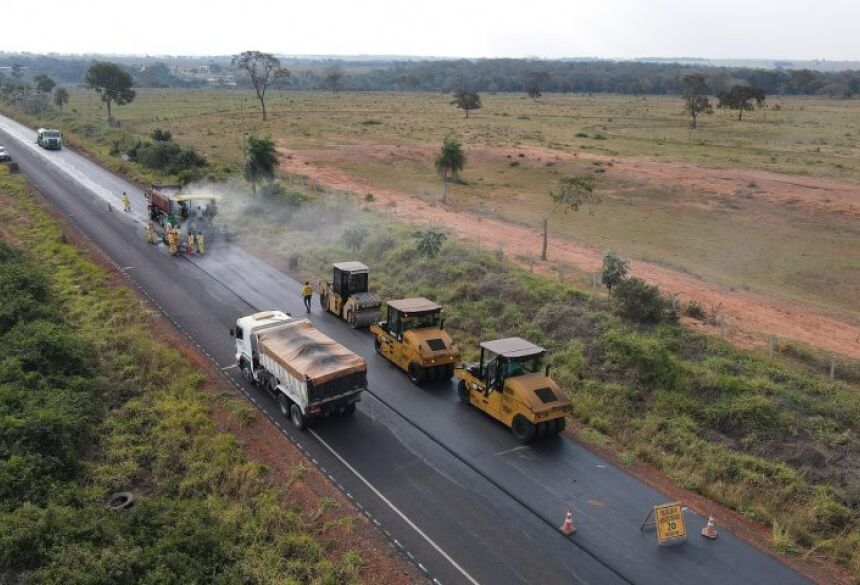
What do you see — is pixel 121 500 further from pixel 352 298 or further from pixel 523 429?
pixel 352 298

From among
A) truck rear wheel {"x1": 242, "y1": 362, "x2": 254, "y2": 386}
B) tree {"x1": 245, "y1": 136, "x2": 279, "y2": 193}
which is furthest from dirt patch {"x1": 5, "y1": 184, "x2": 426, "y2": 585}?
tree {"x1": 245, "y1": 136, "x2": 279, "y2": 193}

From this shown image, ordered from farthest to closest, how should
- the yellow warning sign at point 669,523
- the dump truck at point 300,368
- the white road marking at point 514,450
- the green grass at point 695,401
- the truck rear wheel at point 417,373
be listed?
the truck rear wheel at point 417,373 < the dump truck at point 300,368 < the white road marking at point 514,450 < the green grass at point 695,401 < the yellow warning sign at point 669,523

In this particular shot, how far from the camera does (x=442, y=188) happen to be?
61.7 metres

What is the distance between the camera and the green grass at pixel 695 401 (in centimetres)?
1720

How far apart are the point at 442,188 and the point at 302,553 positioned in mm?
49594

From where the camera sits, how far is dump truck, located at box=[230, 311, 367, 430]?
19.3 meters

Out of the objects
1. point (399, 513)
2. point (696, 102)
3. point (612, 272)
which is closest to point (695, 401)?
point (612, 272)

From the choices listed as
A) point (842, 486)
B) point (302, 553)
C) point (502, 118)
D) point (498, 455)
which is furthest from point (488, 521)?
point (502, 118)

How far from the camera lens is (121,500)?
16.5 metres

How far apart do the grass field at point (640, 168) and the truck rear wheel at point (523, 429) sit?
2057 cm

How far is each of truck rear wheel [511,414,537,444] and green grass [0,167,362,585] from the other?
652cm

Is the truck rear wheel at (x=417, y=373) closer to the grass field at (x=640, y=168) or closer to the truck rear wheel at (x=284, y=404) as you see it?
the truck rear wheel at (x=284, y=404)

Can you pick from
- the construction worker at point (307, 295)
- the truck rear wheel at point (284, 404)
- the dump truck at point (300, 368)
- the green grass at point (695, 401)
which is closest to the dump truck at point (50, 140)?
the green grass at point (695, 401)

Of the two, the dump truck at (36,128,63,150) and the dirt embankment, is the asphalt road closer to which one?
the dirt embankment
